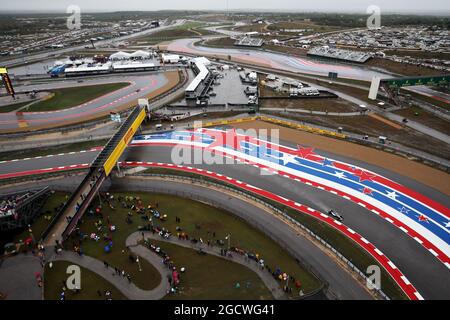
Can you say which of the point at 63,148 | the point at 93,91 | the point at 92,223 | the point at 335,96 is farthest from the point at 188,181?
the point at 93,91

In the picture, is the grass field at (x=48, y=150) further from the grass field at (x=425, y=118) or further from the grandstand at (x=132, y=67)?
the grass field at (x=425, y=118)

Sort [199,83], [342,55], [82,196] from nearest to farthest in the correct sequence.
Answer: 1. [82,196]
2. [199,83]
3. [342,55]

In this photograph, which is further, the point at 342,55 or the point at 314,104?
the point at 342,55

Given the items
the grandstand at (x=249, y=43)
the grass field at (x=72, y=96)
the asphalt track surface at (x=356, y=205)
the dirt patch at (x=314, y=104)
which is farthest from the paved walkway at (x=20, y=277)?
the grandstand at (x=249, y=43)

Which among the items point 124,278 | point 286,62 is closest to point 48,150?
point 124,278

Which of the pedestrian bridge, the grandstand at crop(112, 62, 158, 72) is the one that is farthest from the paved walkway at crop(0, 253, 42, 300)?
the grandstand at crop(112, 62, 158, 72)

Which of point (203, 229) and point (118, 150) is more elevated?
point (118, 150)

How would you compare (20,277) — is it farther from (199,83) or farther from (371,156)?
(199,83)
